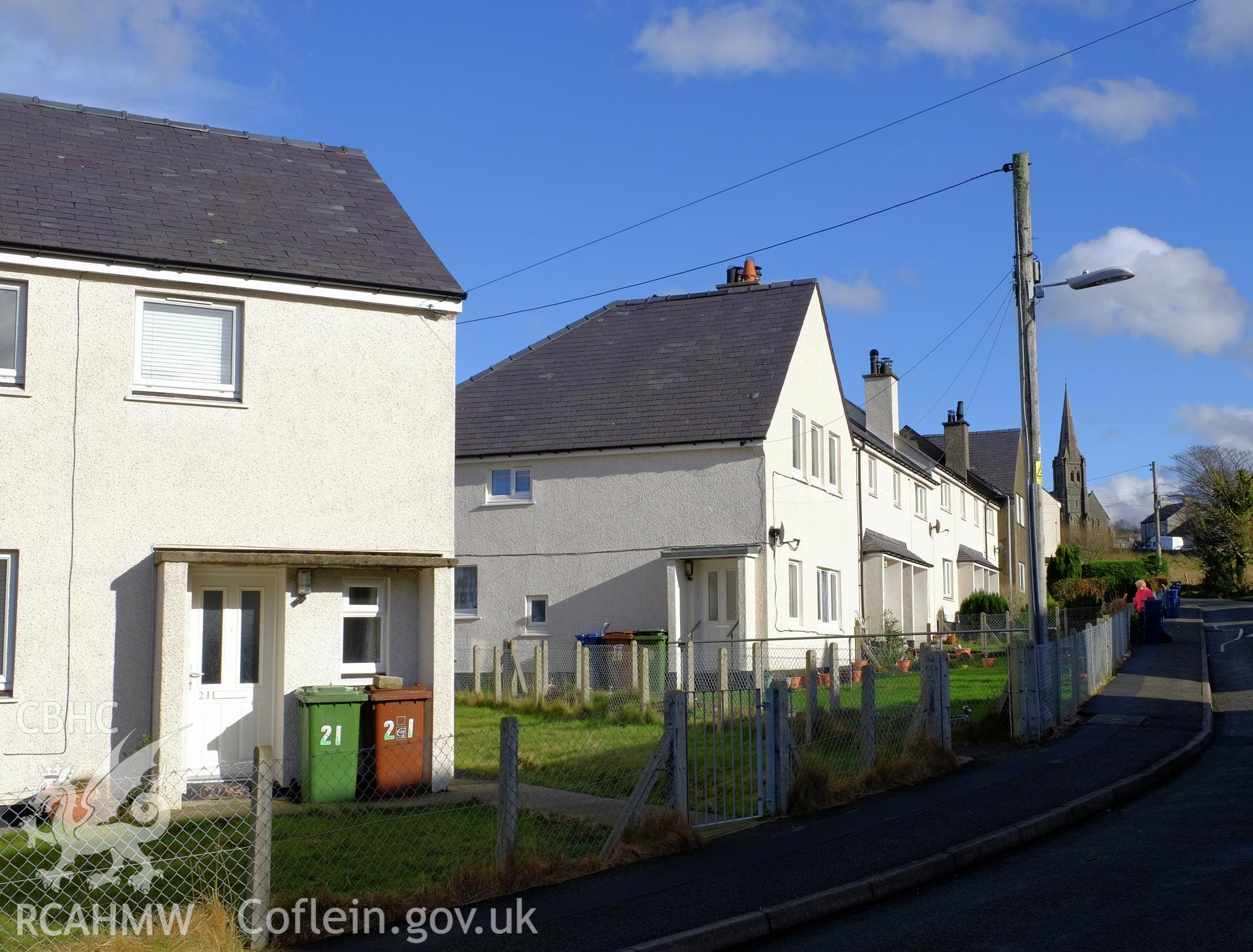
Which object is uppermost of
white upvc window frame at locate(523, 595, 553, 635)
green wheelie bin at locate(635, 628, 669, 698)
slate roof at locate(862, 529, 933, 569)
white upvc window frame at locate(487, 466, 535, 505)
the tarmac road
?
white upvc window frame at locate(487, 466, 535, 505)

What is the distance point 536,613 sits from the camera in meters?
27.9

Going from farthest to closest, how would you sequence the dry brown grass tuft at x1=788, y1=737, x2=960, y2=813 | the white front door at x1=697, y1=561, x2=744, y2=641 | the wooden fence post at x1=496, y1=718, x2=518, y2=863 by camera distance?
the white front door at x1=697, y1=561, x2=744, y2=641 < the dry brown grass tuft at x1=788, y1=737, x2=960, y2=813 < the wooden fence post at x1=496, y1=718, x2=518, y2=863

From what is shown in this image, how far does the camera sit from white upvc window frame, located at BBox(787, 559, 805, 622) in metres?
27.2

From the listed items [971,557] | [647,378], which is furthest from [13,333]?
[971,557]

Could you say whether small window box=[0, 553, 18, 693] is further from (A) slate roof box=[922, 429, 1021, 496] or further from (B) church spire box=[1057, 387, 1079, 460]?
(B) church spire box=[1057, 387, 1079, 460]

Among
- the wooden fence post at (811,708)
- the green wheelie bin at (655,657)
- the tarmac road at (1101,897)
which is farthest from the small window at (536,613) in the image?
the tarmac road at (1101,897)

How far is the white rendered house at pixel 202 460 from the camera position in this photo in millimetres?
12430

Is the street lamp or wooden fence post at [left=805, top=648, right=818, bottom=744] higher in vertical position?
the street lamp

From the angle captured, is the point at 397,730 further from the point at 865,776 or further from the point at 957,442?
the point at 957,442

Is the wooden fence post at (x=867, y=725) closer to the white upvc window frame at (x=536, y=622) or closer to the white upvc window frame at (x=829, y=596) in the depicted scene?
the white upvc window frame at (x=536, y=622)

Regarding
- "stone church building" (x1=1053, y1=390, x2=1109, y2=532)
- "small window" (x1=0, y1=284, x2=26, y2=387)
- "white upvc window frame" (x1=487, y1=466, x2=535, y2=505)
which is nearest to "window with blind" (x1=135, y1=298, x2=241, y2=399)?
"small window" (x1=0, y1=284, x2=26, y2=387)

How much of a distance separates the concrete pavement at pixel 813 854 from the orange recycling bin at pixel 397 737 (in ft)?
14.2

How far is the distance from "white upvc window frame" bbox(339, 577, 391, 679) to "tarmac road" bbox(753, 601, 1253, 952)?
7111mm

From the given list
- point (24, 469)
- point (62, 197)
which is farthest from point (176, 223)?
point (24, 469)
